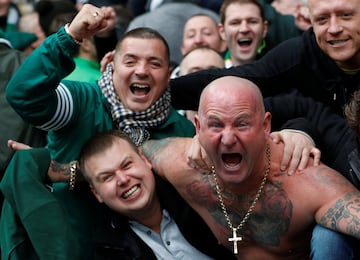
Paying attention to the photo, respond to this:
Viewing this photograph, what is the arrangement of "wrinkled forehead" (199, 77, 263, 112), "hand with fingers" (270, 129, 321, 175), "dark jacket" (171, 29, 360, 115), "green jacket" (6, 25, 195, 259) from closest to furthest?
"wrinkled forehead" (199, 77, 263, 112)
"hand with fingers" (270, 129, 321, 175)
"green jacket" (6, 25, 195, 259)
"dark jacket" (171, 29, 360, 115)

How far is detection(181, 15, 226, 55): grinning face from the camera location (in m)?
6.10

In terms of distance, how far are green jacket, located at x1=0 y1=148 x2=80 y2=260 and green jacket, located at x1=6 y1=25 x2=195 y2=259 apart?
25 cm

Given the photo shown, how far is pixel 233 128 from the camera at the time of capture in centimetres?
373

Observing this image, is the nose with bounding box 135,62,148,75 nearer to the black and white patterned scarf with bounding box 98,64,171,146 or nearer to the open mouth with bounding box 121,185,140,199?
the black and white patterned scarf with bounding box 98,64,171,146

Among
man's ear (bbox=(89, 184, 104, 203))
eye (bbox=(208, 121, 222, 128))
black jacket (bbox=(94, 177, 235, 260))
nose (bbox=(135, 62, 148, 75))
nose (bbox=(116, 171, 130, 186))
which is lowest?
black jacket (bbox=(94, 177, 235, 260))

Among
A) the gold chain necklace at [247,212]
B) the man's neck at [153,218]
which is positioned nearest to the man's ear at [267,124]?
the gold chain necklace at [247,212]

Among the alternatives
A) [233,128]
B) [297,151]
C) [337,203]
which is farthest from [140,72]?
[337,203]

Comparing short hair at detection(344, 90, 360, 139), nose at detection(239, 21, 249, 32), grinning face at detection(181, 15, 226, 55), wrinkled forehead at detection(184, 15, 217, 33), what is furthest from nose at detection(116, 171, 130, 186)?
wrinkled forehead at detection(184, 15, 217, 33)

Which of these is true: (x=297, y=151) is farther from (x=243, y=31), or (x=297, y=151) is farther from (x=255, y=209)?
(x=243, y=31)

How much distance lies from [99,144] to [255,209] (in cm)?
84

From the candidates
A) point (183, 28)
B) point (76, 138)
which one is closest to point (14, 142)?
point (76, 138)

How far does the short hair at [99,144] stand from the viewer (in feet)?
13.6

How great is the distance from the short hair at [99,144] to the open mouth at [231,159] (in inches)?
23.5

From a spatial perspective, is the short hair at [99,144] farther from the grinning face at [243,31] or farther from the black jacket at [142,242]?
the grinning face at [243,31]
